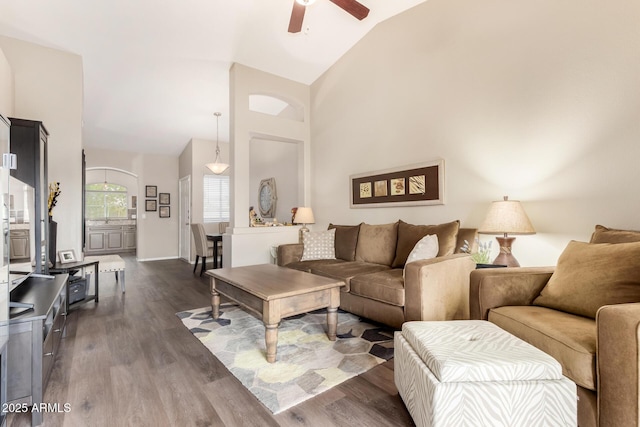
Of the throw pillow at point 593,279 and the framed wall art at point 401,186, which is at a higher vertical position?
the framed wall art at point 401,186

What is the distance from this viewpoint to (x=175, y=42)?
3.54 m

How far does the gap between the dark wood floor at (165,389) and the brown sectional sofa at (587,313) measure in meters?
0.77

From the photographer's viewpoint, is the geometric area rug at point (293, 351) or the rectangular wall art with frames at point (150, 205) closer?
the geometric area rug at point (293, 351)

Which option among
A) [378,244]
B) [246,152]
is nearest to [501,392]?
[378,244]

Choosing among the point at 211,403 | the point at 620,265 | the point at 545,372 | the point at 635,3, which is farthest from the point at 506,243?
Result: the point at 211,403

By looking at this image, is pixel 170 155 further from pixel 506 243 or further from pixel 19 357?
pixel 506 243

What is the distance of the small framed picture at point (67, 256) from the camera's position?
344cm

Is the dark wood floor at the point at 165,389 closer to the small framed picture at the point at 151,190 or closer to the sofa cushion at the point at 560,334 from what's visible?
the sofa cushion at the point at 560,334

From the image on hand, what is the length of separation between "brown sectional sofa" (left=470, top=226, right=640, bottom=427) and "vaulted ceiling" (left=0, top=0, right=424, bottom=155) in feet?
10.6

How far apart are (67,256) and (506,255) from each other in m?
4.70

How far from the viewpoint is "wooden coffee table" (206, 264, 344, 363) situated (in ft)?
6.76

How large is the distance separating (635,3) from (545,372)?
2.53m

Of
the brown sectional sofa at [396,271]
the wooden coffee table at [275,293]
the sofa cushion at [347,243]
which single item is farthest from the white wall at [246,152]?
the wooden coffee table at [275,293]

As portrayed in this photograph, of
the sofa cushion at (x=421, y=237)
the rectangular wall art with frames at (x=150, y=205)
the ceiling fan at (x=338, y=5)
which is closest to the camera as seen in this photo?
the ceiling fan at (x=338, y=5)
